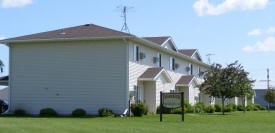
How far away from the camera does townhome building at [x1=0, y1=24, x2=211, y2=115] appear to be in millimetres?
29891

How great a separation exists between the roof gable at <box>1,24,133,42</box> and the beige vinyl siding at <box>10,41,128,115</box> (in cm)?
53

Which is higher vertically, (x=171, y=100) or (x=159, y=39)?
(x=159, y=39)

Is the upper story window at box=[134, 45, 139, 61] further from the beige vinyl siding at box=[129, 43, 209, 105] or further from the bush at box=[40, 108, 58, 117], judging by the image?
the bush at box=[40, 108, 58, 117]

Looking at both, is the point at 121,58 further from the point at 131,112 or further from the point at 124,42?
the point at 131,112

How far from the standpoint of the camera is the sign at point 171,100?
24109mm

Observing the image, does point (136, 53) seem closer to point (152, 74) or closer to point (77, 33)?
point (152, 74)

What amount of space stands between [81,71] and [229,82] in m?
12.5

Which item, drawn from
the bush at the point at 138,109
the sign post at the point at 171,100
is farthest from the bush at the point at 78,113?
the sign post at the point at 171,100

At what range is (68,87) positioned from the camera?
102ft

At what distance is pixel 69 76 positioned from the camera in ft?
102

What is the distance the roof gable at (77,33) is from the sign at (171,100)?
6845 millimetres

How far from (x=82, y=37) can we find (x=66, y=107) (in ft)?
16.7

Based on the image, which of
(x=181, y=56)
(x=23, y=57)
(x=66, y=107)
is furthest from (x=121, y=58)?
(x=181, y=56)

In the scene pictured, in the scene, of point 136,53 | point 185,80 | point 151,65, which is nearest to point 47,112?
point 136,53
